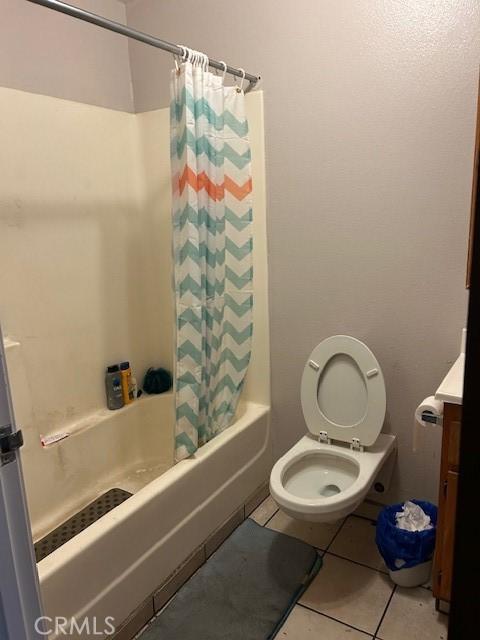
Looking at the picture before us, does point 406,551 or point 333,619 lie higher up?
point 406,551

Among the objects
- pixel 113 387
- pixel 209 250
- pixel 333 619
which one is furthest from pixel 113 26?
pixel 333 619

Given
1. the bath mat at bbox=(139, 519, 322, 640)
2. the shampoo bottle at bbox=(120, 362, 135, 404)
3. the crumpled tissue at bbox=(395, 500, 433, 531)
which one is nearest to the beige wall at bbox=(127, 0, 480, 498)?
the crumpled tissue at bbox=(395, 500, 433, 531)

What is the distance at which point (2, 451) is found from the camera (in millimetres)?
820

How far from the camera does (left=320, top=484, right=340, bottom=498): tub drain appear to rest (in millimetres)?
1925

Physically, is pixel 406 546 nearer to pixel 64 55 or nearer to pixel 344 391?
pixel 344 391

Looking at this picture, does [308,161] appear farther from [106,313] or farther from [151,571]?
[151,571]

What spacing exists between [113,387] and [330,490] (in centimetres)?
115

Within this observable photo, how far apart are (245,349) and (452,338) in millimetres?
850

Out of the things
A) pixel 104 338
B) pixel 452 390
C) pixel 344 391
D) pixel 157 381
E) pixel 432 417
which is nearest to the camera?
pixel 452 390

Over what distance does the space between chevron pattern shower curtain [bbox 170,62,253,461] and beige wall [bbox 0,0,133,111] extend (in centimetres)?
63

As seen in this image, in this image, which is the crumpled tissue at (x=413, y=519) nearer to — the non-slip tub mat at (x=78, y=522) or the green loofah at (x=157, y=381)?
the non-slip tub mat at (x=78, y=522)

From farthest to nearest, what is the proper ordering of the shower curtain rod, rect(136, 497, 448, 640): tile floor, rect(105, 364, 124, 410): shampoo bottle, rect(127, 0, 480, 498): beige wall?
rect(105, 364, 124, 410): shampoo bottle
rect(127, 0, 480, 498): beige wall
rect(136, 497, 448, 640): tile floor
the shower curtain rod

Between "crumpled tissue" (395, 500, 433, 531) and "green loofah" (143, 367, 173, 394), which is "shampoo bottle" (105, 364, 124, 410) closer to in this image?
"green loofah" (143, 367, 173, 394)

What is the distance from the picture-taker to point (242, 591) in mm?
1786
